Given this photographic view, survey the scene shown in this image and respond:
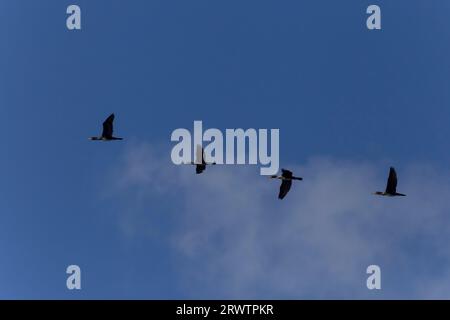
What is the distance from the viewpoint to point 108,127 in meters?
84.4

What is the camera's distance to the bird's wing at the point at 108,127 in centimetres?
8368

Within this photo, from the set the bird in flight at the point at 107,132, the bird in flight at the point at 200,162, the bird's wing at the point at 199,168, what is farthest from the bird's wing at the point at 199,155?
the bird in flight at the point at 107,132

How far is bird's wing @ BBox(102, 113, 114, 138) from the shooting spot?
8368 cm

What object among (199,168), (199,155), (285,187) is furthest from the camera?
(285,187)

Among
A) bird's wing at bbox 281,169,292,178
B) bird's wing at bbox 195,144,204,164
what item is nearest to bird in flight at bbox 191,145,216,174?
bird's wing at bbox 195,144,204,164

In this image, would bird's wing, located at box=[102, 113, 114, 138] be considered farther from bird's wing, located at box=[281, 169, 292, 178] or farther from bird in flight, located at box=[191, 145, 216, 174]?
bird's wing, located at box=[281, 169, 292, 178]

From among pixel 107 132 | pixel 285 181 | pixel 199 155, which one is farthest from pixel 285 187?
pixel 107 132

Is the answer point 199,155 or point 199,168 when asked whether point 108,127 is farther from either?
point 199,168
